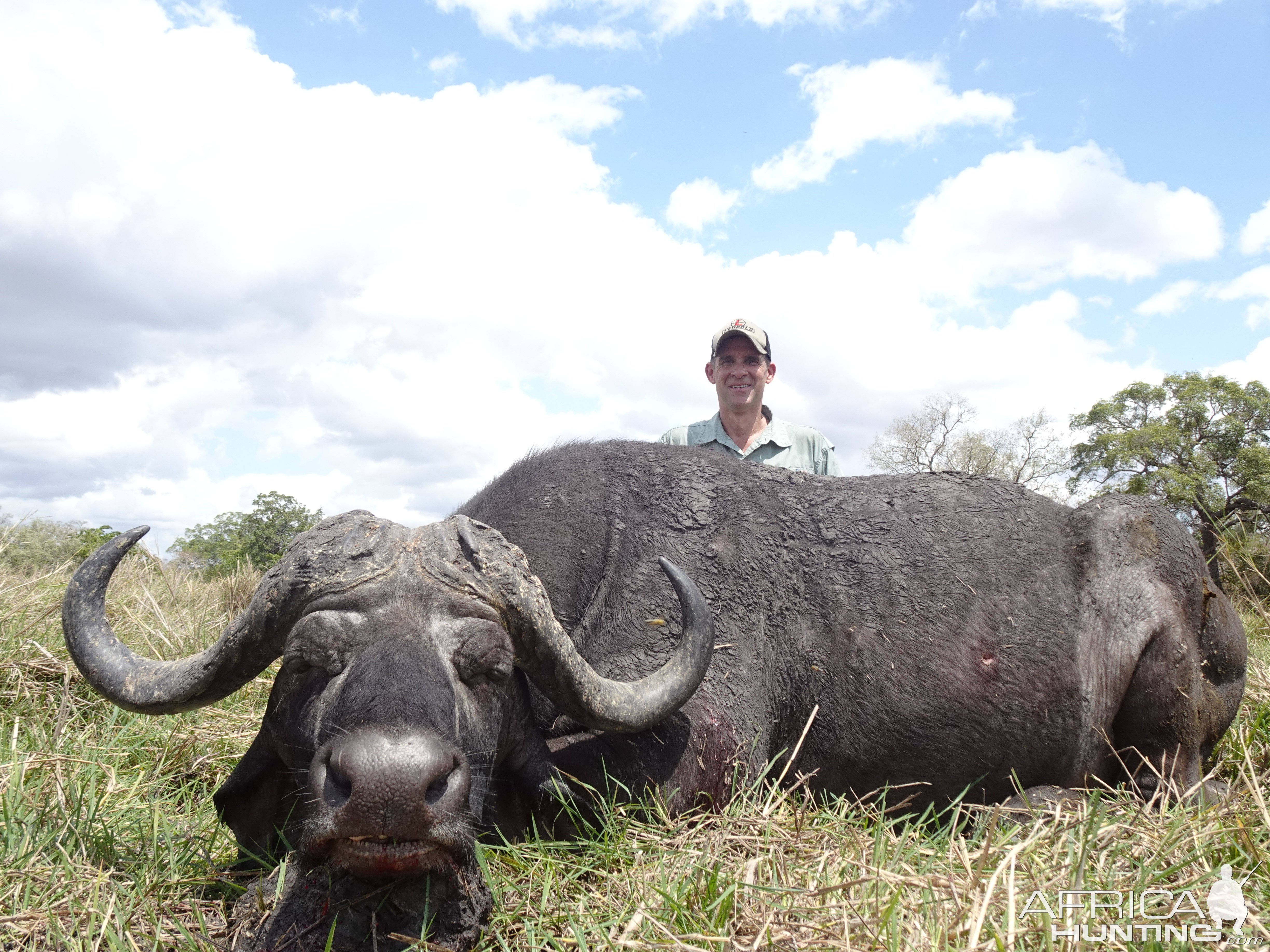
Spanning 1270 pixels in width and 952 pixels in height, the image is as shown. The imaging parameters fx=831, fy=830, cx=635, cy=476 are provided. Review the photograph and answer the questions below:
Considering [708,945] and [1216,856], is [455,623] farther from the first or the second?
[1216,856]

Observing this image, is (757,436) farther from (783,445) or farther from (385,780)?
(385,780)

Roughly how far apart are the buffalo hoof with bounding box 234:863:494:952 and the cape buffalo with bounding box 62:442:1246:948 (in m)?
0.02

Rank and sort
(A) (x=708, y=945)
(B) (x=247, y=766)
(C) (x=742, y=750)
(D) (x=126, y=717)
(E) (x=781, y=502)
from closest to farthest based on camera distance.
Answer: (A) (x=708, y=945)
(B) (x=247, y=766)
(C) (x=742, y=750)
(E) (x=781, y=502)
(D) (x=126, y=717)

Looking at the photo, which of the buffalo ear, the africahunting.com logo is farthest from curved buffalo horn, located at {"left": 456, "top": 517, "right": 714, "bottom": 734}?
the africahunting.com logo

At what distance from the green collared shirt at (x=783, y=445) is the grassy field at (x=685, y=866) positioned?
13.3ft

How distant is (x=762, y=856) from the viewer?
261cm

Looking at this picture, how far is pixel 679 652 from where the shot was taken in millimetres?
3184

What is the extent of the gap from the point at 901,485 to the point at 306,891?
328 cm

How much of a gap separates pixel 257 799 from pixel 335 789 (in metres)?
1.04

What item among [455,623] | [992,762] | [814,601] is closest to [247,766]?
[455,623]

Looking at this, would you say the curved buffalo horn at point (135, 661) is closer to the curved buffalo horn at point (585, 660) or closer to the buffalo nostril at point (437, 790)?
the curved buffalo horn at point (585, 660)

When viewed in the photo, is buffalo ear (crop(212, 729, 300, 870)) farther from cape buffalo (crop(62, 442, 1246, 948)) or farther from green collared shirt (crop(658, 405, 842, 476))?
green collared shirt (crop(658, 405, 842, 476))

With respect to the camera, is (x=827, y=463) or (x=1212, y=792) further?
(x=827, y=463)

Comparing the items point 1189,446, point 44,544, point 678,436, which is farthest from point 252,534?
point 1189,446
